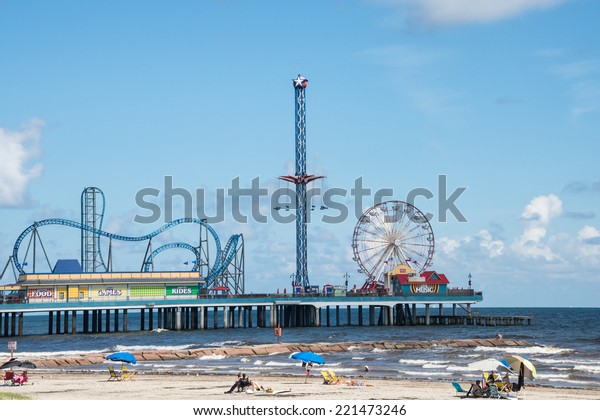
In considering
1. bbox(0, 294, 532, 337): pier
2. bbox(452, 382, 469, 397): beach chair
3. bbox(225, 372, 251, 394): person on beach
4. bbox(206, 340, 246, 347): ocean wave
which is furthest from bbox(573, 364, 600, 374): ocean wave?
bbox(0, 294, 532, 337): pier

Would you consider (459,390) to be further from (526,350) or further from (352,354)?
(526,350)

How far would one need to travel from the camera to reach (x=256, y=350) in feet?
198

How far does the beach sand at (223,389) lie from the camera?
33.9 meters

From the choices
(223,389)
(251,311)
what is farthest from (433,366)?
(251,311)

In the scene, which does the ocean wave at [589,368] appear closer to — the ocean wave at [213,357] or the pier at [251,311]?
the ocean wave at [213,357]

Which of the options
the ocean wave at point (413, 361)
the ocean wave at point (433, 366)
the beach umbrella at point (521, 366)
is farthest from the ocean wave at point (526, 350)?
the beach umbrella at point (521, 366)

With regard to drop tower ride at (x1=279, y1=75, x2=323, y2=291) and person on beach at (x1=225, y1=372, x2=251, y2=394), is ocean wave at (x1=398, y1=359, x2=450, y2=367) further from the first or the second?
drop tower ride at (x1=279, y1=75, x2=323, y2=291)

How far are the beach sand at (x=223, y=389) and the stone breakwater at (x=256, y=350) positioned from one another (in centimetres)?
1033

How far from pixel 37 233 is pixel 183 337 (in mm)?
21789

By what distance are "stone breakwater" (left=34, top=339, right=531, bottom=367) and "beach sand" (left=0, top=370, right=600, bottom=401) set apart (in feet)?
33.9

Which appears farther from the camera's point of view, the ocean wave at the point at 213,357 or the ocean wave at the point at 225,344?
the ocean wave at the point at 225,344

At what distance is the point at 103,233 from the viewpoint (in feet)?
341

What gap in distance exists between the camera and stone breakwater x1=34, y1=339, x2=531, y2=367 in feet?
178
